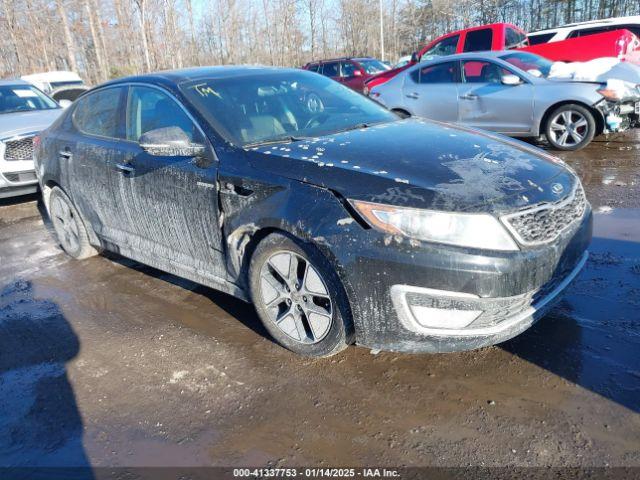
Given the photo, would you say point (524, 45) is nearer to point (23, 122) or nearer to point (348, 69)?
point (348, 69)

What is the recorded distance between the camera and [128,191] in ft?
12.5

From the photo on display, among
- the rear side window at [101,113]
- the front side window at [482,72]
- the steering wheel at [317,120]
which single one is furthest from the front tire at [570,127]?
the rear side window at [101,113]

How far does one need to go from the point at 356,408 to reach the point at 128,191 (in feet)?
7.64

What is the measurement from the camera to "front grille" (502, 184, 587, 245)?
243 cm

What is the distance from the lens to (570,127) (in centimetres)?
758

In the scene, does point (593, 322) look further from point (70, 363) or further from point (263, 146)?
point (70, 363)

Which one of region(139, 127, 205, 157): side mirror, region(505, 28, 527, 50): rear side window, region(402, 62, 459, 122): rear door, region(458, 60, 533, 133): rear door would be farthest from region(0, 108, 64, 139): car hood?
region(505, 28, 527, 50): rear side window

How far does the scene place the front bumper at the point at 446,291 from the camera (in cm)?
238

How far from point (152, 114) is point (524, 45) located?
37.6 feet

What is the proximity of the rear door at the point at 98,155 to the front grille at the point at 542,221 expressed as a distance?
2742 mm

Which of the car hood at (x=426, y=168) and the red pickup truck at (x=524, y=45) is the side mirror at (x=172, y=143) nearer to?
the car hood at (x=426, y=168)

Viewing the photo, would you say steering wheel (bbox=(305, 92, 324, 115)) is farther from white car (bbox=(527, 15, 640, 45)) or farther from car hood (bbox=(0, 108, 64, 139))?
white car (bbox=(527, 15, 640, 45))

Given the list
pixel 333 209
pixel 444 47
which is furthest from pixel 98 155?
pixel 444 47

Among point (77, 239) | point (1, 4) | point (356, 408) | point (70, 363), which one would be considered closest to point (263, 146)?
point (356, 408)
